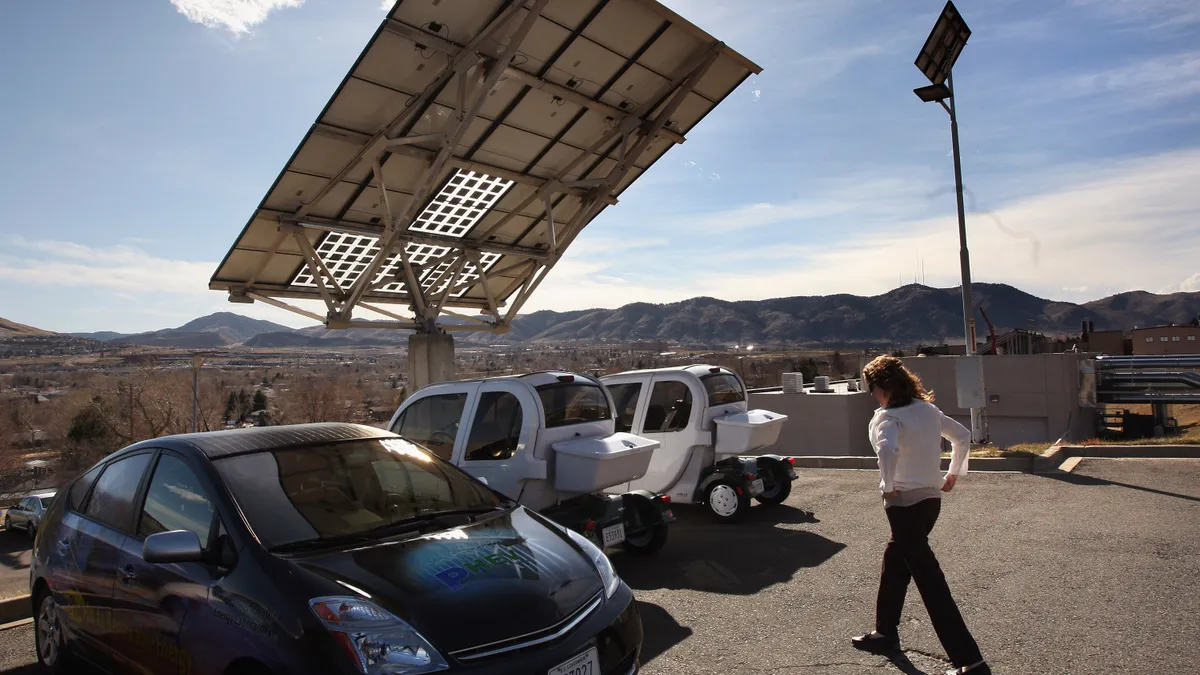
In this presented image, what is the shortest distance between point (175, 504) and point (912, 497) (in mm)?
4185

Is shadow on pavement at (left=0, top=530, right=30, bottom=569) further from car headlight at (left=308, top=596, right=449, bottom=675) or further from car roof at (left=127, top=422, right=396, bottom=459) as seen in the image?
car headlight at (left=308, top=596, right=449, bottom=675)

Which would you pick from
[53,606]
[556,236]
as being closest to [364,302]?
[556,236]

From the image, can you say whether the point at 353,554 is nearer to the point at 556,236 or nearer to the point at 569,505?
the point at 569,505

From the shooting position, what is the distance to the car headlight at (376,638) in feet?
9.77

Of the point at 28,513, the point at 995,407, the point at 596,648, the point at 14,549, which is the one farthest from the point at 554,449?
the point at 14,549

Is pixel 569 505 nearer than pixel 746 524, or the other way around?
pixel 569 505

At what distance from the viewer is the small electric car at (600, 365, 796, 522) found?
904 centimetres

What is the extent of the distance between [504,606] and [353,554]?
2.69ft

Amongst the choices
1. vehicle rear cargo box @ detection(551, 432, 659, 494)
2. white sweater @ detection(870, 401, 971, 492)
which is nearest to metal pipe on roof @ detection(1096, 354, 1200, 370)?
vehicle rear cargo box @ detection(551, 432, 659, 494)

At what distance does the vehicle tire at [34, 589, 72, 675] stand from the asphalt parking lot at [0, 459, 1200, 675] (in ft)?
1.41

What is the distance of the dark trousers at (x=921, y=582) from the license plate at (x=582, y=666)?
6.76 feet

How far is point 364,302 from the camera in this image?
19109mm

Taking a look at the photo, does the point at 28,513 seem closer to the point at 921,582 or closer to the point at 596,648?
Result: the point at 596,648

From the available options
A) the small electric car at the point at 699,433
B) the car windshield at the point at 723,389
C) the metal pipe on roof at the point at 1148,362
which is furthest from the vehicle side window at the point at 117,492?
the metal pipe on roof at the point at 1148,362
